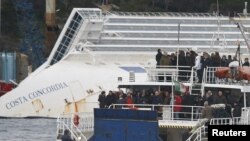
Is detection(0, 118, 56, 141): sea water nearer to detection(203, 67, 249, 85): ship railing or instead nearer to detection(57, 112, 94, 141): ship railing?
detection(203, 67, 249, 85): ship railing

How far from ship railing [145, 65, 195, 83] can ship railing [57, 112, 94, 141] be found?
3472 millimetres

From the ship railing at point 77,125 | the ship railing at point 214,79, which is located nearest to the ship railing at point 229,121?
the ship railing at point 214,79

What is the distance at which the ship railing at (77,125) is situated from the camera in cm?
4766

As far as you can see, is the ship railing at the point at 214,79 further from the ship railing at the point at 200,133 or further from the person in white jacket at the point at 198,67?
the ship railing at the point at 200,133

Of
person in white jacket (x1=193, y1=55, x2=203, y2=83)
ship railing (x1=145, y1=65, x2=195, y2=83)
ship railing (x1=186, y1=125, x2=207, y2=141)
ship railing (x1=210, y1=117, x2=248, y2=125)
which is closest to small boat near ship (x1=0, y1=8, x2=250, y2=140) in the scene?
ship railing (x1=145, y1=65, x2=195, y2=83)

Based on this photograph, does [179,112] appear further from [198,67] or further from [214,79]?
[198,67]

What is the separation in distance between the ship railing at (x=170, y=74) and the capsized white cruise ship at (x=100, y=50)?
14.0 metres

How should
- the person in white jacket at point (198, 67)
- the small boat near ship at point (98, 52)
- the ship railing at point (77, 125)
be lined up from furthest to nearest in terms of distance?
the small boat near ship at point (98, 52) < the person in white jacket at point (198, 67) < the ship railing at point (77, 125)

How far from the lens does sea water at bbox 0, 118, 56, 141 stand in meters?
61.7

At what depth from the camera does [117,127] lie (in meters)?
46.4

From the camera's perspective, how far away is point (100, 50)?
80188mm

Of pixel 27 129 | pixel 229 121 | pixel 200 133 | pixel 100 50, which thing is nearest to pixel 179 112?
pixel 229 121

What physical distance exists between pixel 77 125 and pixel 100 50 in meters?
32.3

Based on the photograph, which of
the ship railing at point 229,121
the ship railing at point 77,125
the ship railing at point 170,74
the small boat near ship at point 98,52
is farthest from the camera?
the small boat near ship at point 98,52
